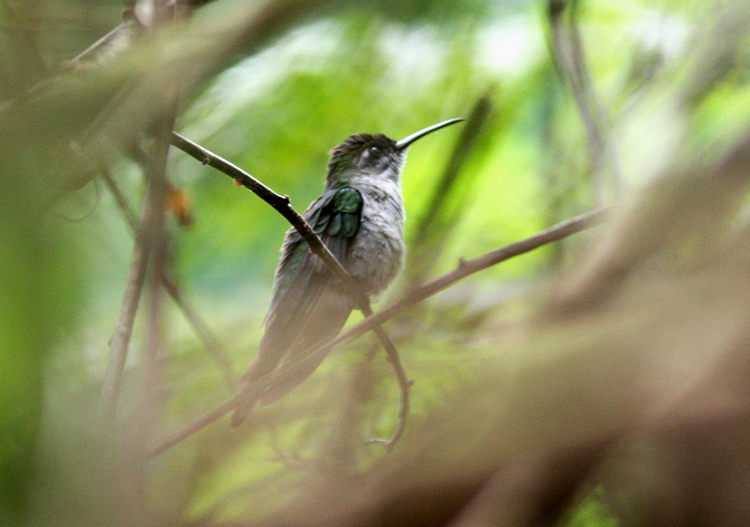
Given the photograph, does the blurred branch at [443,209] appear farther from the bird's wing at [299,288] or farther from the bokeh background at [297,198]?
the bird's wing at [299,288]

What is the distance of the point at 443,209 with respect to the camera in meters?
1.68

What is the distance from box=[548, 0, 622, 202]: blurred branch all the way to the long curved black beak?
1.39ft

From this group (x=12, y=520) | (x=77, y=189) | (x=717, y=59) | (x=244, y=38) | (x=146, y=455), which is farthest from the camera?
(x=717, y=59)

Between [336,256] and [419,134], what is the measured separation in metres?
0.36

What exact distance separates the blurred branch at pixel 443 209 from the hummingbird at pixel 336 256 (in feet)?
0.17

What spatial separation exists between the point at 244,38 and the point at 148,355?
0.75 meters

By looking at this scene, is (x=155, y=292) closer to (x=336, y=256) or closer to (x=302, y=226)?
(x=302, y=226)

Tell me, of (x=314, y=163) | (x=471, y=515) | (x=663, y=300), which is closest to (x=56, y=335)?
(x=471, y=515)

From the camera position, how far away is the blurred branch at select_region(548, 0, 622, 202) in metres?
1.74

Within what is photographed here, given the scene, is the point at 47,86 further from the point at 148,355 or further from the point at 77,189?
the point at 148,355

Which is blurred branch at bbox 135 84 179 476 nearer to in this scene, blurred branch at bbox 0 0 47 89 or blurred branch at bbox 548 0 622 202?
blurred branch at bbox 0 0 47 89

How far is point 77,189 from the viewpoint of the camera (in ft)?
2.15

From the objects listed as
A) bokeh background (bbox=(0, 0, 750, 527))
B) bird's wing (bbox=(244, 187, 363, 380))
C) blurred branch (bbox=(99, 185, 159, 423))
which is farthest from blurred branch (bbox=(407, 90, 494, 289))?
blurred branch (bbox=(99, 185, 159, 423))

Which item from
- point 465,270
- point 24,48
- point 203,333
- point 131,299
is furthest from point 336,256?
point 24,48
